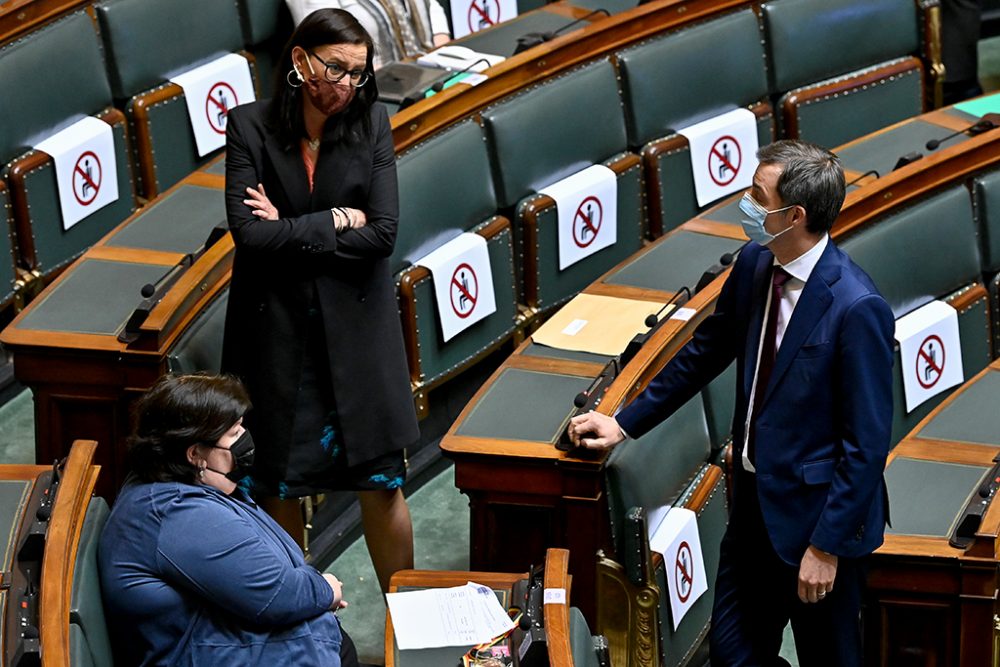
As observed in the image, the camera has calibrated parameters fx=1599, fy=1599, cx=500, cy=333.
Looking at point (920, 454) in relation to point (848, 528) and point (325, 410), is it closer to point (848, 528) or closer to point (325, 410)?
point (848, 528)

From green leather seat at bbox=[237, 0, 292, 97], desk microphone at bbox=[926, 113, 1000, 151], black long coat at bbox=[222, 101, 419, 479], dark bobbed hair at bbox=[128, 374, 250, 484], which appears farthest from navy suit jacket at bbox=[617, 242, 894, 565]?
green leather seat at bbox=[237, 0, 292, 97]

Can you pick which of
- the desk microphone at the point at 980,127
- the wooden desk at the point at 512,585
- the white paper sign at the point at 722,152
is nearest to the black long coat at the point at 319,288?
the wooden desk at the point at 512,585

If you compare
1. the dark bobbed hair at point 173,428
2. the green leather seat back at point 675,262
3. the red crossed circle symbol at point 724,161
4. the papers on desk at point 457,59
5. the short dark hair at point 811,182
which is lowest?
the red crossed circle symbol at point 724,161

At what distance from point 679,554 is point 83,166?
110cm

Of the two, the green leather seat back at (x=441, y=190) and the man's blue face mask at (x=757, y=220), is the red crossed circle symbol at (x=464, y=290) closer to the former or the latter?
the green leather seat back at (x=441, y=190)

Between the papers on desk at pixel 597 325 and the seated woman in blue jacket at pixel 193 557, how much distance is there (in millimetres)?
659

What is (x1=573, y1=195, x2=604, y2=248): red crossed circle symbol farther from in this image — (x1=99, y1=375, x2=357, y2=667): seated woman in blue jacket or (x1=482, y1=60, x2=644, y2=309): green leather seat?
(x1=99, y1=375, x2=357, y2=667): seated woman in blue jacket

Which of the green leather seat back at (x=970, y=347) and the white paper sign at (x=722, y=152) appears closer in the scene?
the green leather seat back at (x=970, y=347)

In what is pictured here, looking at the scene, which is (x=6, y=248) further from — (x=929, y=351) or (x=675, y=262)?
(x=929, y=351)

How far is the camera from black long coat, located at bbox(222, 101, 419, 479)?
161cm

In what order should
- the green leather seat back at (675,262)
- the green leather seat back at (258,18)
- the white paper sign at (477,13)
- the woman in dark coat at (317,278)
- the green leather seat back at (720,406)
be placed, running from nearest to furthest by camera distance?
the woman in dark coat at (317,278) < the green leather seat back at (720,406) < the green leather seat back at (675,262) < the green leather seat back at (258,18) < the white paper sign at (477,13)

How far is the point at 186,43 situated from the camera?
102 inches

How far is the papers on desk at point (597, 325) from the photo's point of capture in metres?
1.98

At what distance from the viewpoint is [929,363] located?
7.14 feet
